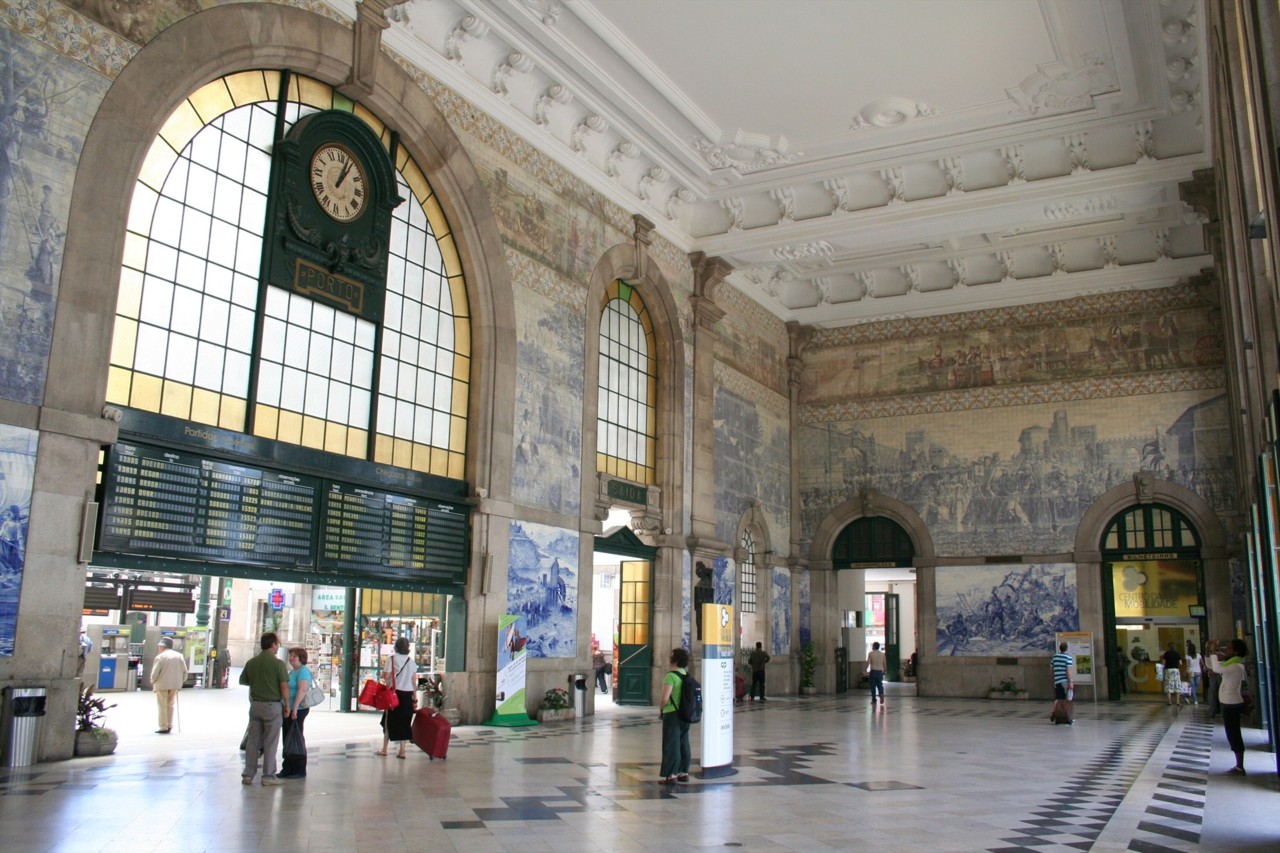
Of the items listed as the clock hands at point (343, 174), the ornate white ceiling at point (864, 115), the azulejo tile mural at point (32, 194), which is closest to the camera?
the azulejo tile mural at point (32, 194)

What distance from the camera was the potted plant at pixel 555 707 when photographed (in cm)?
1769

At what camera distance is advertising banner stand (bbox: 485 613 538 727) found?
54.7 feet

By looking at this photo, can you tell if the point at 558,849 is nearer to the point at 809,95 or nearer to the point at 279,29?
the point at 279,29

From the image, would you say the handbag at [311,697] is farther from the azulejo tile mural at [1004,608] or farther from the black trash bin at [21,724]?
the azulejo tile mural at [1004,608]

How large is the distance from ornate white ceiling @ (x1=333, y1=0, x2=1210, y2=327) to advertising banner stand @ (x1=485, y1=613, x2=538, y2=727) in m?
8.79

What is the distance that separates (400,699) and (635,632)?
1091 cm

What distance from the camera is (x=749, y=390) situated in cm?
2759

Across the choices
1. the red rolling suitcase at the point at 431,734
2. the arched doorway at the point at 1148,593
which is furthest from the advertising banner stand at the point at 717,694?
the arched doorway at the point at 1148,593

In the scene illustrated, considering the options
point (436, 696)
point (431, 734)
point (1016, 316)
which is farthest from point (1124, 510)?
point (431, 734)

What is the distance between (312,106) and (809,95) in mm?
9315

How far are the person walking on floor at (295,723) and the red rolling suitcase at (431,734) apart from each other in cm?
177

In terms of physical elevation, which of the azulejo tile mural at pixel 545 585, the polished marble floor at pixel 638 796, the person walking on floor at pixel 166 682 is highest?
the azulejo tile mural at pixel 545 585

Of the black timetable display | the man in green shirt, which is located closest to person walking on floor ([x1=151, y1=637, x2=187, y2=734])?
the black timetable display

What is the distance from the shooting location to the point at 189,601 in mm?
26688
